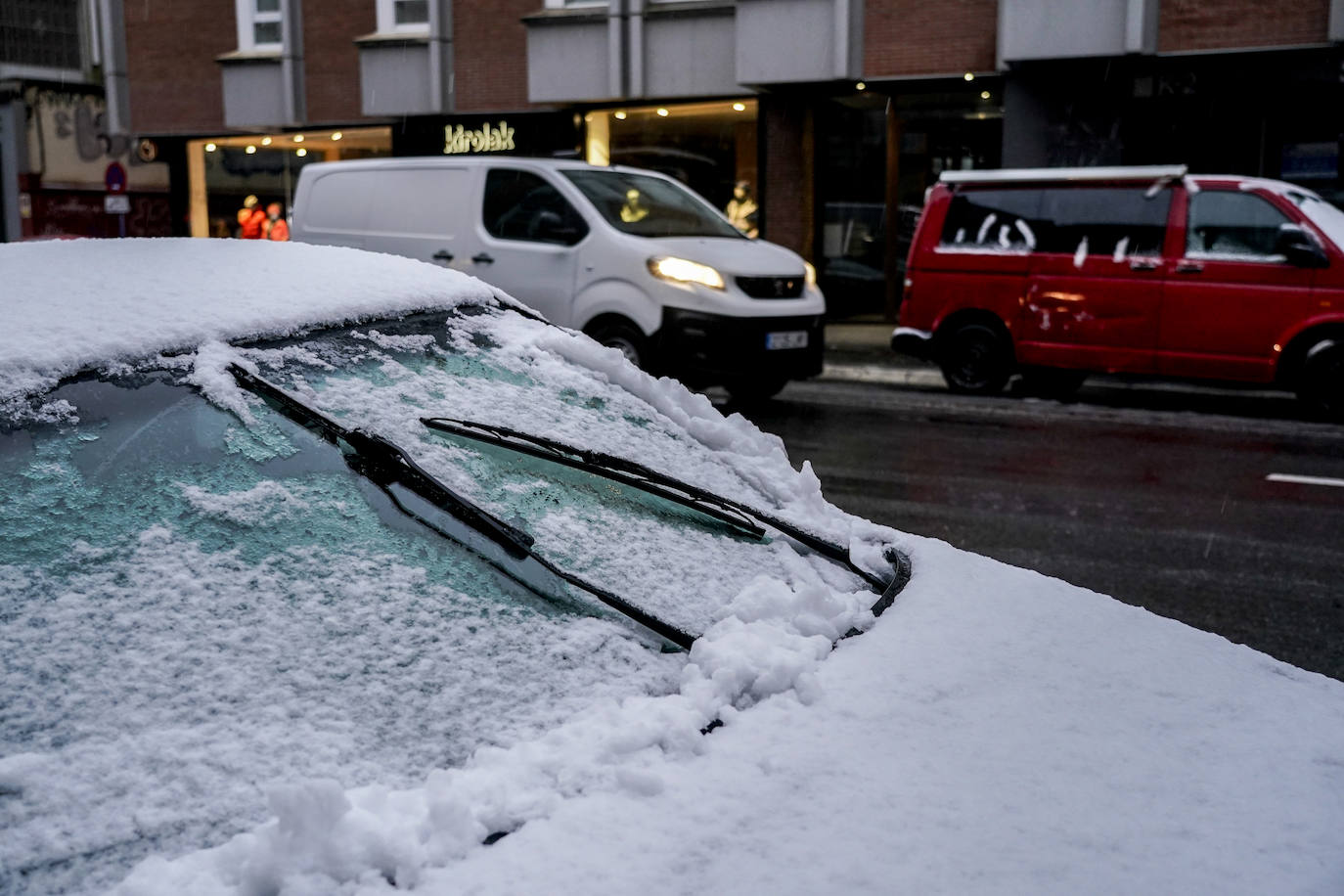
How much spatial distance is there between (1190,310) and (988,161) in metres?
8.83

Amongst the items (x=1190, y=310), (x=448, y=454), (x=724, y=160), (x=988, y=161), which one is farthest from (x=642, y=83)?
(x=448, y=454)

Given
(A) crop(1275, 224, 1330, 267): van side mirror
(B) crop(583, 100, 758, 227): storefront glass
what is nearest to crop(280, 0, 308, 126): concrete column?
(B) crop(583, 100, 758, 227): storefront glass

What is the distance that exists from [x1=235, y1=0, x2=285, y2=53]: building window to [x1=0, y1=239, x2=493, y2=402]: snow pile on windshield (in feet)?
82.7

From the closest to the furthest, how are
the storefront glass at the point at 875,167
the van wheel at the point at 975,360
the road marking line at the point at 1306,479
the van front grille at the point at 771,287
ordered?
the road marking line at the point at 1306,479
the van front grille at the point at 771,287
the van wheel at the point at 975,360
the storefront glass at the point at 875,167

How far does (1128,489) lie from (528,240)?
545 centimetres

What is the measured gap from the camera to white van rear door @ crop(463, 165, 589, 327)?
11.3 m

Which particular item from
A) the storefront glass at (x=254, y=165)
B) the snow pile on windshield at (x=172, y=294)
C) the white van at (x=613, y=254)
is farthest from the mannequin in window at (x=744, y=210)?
the snow pile on windshield at (x=172, y=294)

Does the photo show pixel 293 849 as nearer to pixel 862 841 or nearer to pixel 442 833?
pixel 442 833

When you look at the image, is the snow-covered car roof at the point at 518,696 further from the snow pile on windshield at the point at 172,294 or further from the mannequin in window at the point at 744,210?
the mannequin in window at the point at 744,210

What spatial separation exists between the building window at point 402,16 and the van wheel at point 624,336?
48.7ft

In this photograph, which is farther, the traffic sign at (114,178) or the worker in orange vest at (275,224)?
the traffic sign at (114,178)

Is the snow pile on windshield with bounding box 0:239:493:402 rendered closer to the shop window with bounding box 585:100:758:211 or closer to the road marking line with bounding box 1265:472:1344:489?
the road marking line with bounding box 1265:472:1344:489

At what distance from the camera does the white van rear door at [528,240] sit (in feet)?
37.0

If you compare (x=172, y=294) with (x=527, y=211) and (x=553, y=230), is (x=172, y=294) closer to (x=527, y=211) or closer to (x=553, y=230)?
(x=553, y=230)
